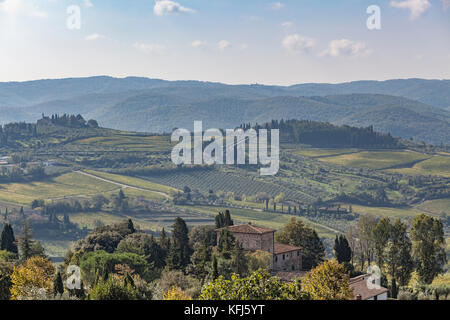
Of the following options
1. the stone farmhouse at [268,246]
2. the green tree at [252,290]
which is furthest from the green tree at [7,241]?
the green tree at [252,290]

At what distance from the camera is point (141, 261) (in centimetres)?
6831

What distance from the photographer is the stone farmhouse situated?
246 feet

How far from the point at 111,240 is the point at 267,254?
20.5 meters

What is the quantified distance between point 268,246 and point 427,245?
1844 centimetres

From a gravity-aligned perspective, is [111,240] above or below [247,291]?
below

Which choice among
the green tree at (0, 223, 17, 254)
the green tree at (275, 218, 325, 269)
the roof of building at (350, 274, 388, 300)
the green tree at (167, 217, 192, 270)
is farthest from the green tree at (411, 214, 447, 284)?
the green tree at (0, 223, 17, 254)

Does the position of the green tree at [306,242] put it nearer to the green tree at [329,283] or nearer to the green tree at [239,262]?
the green tree at [239,262]

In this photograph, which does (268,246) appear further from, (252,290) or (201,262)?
(252,290)

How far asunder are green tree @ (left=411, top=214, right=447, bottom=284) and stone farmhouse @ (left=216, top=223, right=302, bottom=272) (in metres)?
15.3

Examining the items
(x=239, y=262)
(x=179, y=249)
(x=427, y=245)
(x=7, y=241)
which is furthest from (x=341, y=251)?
(x=7, y=241)

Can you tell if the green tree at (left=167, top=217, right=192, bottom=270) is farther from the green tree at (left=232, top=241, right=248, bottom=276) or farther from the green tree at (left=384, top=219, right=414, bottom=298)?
the green tree at (left=384, top=219, right=414, bottom=298)
